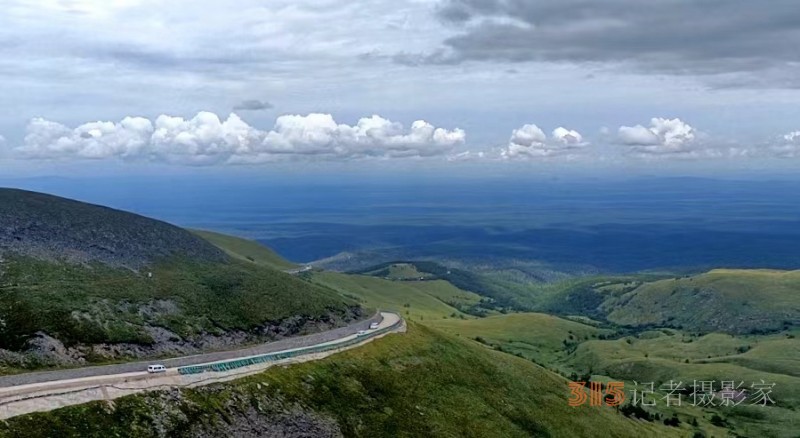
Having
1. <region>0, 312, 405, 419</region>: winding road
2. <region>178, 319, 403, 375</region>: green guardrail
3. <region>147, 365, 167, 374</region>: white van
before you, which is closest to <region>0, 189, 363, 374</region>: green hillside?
<region>0, 312, 405, 419</region>: winding road

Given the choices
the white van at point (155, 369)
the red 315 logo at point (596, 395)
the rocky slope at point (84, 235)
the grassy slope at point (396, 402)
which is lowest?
the red 315 logo at point (596, 395)

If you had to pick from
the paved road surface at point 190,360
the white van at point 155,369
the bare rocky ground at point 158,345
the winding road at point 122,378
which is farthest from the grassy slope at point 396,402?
the bare rocky ground at point 158,345

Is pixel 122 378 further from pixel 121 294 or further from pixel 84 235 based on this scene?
pixel 84 235

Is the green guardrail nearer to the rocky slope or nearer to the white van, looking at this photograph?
the white van

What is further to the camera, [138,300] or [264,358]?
[138,300]

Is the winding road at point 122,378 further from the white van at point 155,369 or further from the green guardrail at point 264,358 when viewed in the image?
the white van at point 155,369

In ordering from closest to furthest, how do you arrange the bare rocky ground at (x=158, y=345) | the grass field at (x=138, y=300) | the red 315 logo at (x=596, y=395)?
the bare rocky ground at (x=158, y=345) < the grass field at (x=138, y=300) < the red 315 logo at (x=596, y=395)

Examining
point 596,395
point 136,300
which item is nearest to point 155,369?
Answer: point 136,300

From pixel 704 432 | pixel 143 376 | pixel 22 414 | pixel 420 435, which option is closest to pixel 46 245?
pixel 143 376

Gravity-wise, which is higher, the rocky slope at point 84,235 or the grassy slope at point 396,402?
the rocky slope at point 84,235
